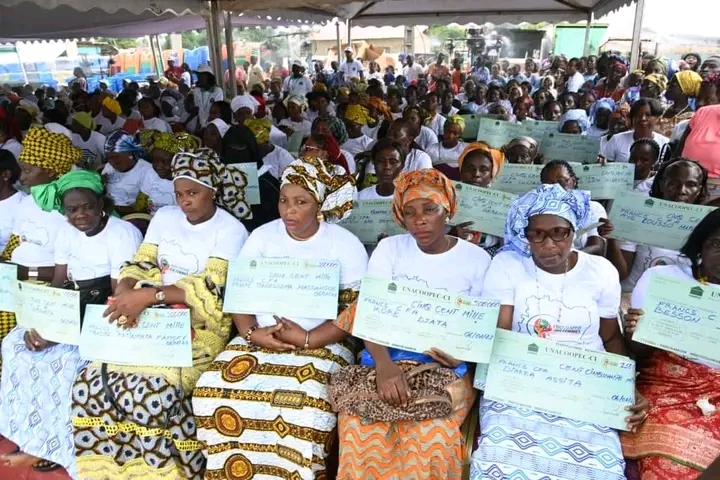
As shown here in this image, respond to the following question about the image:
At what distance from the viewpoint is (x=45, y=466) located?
286 cm

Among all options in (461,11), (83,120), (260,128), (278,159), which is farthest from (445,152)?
(461,11)

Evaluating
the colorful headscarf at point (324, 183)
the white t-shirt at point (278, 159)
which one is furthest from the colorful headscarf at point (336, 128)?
the colorful headscarf at point (324, 183)

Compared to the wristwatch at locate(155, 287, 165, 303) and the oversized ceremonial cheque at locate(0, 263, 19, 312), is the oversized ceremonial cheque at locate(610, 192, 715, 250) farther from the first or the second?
the oversized ceremonial cheque at locate(0, 263, 19, 312)

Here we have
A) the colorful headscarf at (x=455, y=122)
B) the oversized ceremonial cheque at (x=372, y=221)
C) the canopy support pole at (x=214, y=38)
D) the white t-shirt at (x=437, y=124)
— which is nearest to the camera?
the oversized ceremonial cheque at (x=372, y=221)

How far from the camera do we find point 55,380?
112 inches

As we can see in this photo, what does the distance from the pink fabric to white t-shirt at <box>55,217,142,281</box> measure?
12.8 ft

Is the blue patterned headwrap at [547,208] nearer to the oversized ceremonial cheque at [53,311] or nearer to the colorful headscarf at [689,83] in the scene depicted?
the oversized ceremonial cheque at [53,311]

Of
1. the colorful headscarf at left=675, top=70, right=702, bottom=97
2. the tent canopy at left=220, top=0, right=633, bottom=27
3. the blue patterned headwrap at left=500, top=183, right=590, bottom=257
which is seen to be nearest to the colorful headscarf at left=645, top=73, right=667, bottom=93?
the colorful headscarf at left=675, top=70, right=702, bottom=97

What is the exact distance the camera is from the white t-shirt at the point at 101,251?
3062 mm

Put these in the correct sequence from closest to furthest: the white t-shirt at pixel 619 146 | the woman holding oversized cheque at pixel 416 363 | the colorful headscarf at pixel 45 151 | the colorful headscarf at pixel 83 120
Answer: the woman holding oversized cheque at pixel 416 363 < the colorful headscarf at pixel 45 151 < the white t-shirt at pixel 619 146 < the colorful headscarf at pixel 83 120

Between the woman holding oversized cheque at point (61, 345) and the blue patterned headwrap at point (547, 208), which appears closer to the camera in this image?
the blue patterned headwrap at point (547, 208)

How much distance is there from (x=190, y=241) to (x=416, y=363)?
1364 mm

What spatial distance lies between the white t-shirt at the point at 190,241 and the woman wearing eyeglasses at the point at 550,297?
53.6 inches

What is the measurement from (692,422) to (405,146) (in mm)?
3547
